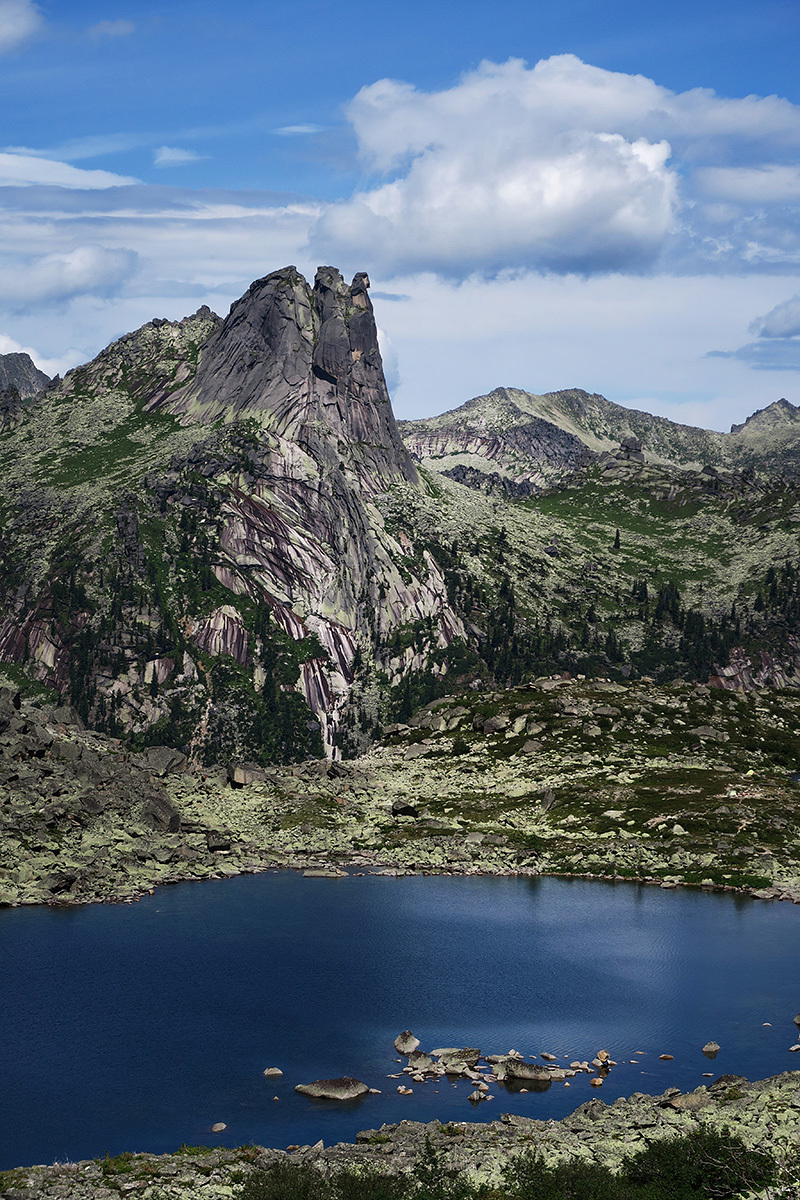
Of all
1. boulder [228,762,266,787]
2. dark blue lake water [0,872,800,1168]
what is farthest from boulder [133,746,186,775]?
dark blue lake water [0,872,800,1168]

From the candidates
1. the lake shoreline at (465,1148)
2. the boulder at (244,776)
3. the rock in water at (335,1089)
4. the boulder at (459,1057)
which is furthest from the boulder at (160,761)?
the lake shoreline at (465,1148)

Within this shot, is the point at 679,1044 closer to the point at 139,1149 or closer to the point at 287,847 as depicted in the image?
the point at 139,1149

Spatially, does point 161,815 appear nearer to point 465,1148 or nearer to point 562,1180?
point 465,1148

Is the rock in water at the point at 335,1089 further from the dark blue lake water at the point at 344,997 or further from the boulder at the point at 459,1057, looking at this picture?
the boulder at the point at 459,1057

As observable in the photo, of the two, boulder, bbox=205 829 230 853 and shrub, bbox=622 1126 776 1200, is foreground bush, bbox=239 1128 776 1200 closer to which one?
shrub, bbox=622 1126 776 1200

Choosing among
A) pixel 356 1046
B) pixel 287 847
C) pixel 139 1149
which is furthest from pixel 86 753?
pixel 139 1149

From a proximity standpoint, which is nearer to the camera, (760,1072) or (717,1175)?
(717,1175)

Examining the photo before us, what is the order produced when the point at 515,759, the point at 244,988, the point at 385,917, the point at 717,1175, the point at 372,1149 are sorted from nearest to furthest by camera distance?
the point at 717,1175, the point at 372,1149, the point at 244,988, the point at 385,917, the point at 515,759
